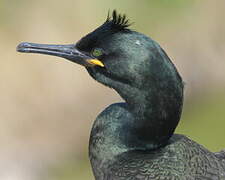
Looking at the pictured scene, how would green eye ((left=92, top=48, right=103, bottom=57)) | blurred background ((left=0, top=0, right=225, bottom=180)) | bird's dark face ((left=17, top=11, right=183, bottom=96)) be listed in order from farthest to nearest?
blurred background ((left=0, top=0, right=225, bottom=180)) < green eye ((left=92, top=48, right=103, bottom=57)) < bird's dark face ((left=17, top=11, right=183, bottom=96))

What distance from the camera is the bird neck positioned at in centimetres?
564

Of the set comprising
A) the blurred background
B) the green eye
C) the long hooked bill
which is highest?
the green eye

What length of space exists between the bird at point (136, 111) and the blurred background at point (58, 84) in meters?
3.33

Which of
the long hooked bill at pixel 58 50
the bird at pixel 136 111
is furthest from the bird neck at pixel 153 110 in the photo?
the long hooked bill at pixel 58 50

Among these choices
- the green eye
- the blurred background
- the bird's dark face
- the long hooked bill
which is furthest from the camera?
the blurred background

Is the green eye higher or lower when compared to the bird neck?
higher

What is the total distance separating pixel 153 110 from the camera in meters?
5.74

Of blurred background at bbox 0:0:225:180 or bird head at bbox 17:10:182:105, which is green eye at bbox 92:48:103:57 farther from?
blurred background at bbox 0:0:225:180

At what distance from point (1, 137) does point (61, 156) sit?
2.80 feet

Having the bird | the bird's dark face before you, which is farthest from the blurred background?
the bird's dark face

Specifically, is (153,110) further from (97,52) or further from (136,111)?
(97,52)

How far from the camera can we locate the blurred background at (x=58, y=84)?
937 cm

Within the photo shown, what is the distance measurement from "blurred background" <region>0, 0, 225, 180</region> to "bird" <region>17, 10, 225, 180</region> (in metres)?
3.33

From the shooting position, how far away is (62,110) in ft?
31.5
